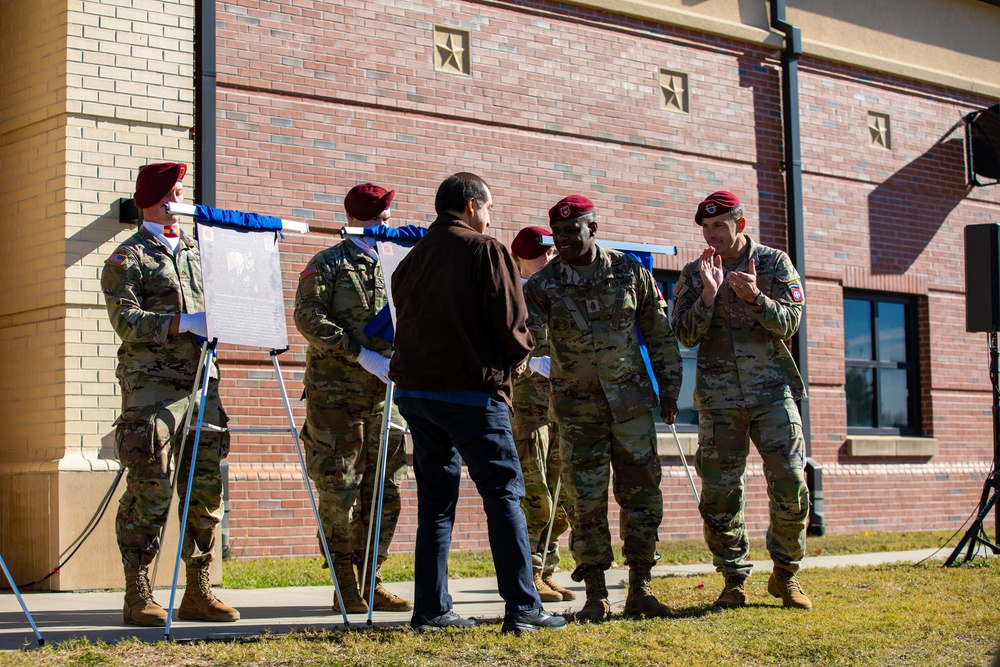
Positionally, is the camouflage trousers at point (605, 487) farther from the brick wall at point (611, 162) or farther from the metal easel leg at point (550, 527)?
the brick wall at point (611, 162)

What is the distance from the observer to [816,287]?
12.7 meters

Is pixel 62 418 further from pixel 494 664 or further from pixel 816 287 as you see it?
pixel 816 287

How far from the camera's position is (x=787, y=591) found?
624 cm

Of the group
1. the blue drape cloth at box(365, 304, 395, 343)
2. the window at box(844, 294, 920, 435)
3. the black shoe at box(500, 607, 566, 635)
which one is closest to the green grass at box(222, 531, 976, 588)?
the window at box(844, 294, 920, 435)

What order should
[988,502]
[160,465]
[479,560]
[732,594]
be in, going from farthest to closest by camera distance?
[479,560]
[988,502]
[732,594]
[160,465]

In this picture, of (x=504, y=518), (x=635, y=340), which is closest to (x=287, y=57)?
(x=635, y=340)

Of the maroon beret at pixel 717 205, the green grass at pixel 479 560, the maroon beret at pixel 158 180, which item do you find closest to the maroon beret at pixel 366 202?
the maroon beret at pixel 158 180

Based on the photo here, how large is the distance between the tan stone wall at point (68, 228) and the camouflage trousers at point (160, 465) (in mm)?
1820

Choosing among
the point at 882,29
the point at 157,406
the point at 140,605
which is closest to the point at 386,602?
the point at 140,605

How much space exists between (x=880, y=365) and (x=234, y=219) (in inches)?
376

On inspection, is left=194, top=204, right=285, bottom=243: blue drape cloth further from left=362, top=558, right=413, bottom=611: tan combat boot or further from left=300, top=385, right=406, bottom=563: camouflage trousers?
left=362, top=558, right=413, bottom=611: tan combat boot

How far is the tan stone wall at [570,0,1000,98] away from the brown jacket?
689cm

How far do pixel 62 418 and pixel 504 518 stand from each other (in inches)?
153

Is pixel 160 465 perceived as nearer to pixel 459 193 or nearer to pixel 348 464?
pixel 348 464
